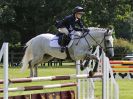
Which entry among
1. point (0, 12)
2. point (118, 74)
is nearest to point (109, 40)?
point (118, 74)

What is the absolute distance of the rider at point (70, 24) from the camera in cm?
1113

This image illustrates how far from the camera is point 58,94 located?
9258 mm

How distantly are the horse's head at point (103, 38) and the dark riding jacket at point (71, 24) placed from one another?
Answer: 313mm

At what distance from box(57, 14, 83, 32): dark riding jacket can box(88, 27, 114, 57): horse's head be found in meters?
0.31

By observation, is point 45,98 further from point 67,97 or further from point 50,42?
point 50,42

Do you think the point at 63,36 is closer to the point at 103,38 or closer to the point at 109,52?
the point at 103,38

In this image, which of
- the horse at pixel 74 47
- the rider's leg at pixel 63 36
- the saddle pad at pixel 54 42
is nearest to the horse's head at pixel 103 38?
the horse at pixel 74 47

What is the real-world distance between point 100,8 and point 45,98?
117 feet

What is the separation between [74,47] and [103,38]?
0.89m

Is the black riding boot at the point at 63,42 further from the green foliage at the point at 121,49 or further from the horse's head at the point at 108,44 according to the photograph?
the green foliage at the point at 121,49

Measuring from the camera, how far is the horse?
1088 cm

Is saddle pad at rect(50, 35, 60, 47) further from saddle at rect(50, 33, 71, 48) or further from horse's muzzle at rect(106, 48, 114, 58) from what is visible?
horse's muzzle at rect(106, 48, 114, 58)

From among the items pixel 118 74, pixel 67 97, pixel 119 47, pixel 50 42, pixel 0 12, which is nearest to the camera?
pixel 67 97

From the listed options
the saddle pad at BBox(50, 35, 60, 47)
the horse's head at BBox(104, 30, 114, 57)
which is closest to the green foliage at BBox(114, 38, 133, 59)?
the saddle pad at BBox(50, 35, 60, 47)
